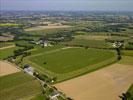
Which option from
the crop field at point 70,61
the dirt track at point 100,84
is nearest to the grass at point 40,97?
the dirt track at point 100,84

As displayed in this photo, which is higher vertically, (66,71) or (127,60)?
(127,60)

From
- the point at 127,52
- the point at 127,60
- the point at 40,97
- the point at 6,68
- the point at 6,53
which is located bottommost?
the point at 6,53

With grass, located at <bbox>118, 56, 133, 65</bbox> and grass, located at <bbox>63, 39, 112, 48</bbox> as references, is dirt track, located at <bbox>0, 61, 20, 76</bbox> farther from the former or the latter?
grass, located at <bbox>63, 39, 112, 48</bbox>

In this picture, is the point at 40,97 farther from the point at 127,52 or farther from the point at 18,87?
the point at 127,52

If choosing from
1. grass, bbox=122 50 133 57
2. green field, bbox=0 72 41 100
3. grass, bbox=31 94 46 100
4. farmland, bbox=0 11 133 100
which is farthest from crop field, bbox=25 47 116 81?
grass, bbox=31 94 46 100

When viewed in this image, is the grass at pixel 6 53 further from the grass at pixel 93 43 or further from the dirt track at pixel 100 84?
the dirt track at pixel 100 84

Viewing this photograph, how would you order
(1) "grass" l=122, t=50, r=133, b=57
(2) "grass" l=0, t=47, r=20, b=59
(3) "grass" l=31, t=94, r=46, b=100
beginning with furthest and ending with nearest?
(2) "grass" l=0, t=47, r=20, b=59, (1) "grass" l=122, t=50, r=133, b=57, (3) "grass" l=31, t=94, r=46, b=100

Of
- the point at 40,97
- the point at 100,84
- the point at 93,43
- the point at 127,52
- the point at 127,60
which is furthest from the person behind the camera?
the point at 93,43

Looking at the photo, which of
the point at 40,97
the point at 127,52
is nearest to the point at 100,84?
the point at 40,97
